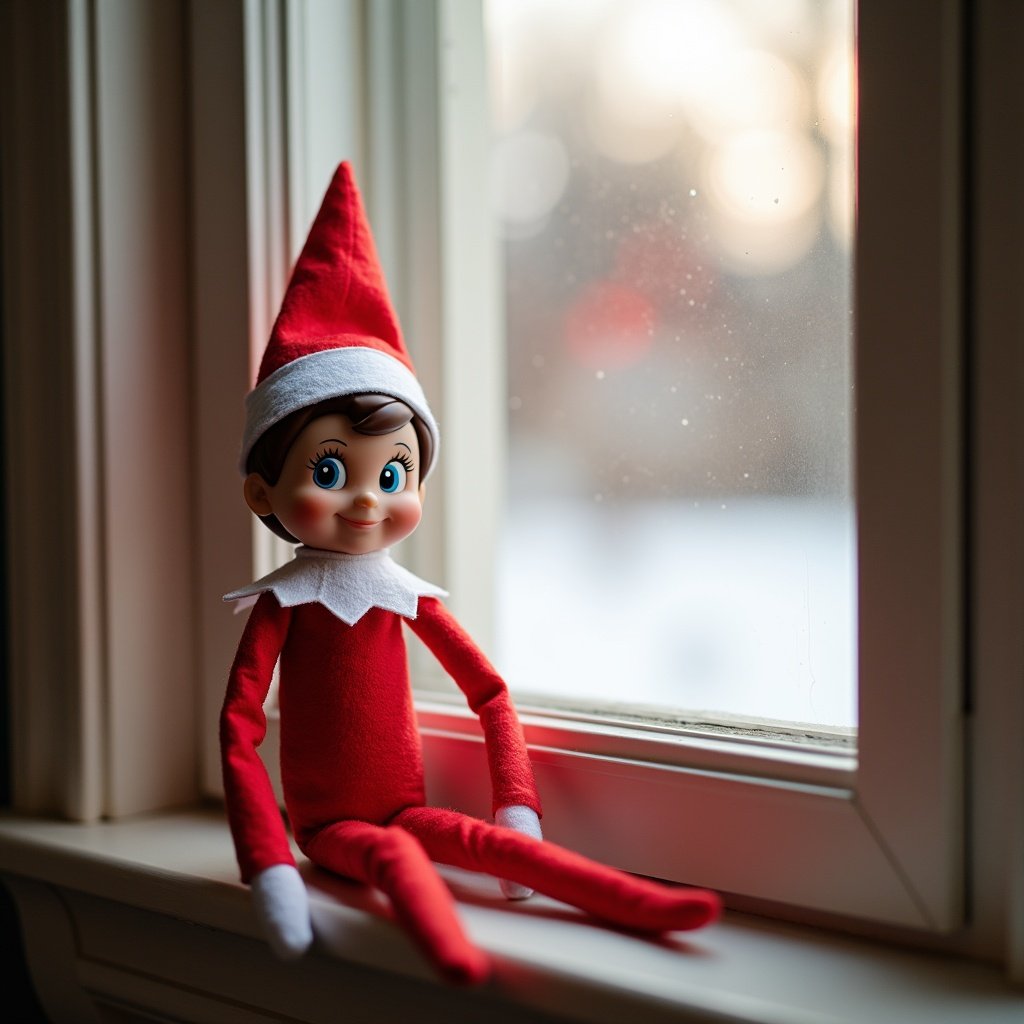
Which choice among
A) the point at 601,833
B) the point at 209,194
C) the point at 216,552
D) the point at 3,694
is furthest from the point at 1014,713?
the point at 3,694

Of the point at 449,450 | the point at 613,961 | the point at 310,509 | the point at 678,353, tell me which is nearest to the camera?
the point at 613,961

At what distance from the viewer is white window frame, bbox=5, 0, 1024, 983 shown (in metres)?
0.59

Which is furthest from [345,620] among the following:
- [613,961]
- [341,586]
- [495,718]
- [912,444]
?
[912,444]

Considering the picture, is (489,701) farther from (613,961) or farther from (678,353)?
(678,353)

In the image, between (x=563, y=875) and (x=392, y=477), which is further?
(x=392, y=477)

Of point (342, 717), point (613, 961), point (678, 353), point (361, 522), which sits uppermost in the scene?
point (678, 353)

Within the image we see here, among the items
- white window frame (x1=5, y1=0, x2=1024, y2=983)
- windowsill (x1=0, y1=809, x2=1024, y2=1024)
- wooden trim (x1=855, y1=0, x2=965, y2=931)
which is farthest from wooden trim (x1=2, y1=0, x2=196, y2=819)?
wooden trim (x1=855, y1=0, x2=965, y2=931)

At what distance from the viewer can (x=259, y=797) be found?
64 centimetres

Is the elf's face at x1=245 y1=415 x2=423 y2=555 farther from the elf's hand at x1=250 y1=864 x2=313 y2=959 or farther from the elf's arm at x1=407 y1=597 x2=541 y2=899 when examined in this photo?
the elf's hand at x1=250 y1=864 x2=313 y2=959

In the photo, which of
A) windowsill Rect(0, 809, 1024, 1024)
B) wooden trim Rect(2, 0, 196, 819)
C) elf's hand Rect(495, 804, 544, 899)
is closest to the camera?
windowsill Rect(0, 809, 1024, 1024)

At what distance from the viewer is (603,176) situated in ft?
3.03

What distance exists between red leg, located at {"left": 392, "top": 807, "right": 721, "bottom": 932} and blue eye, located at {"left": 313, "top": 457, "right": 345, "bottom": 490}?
23 cm

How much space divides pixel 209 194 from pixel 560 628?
531 millimetres

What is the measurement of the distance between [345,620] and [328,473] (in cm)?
10
